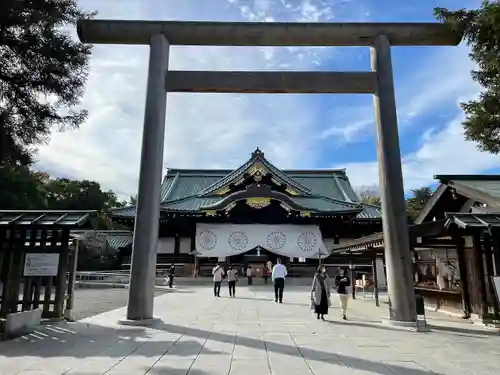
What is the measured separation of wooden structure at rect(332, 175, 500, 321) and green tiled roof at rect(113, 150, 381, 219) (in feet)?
31.0

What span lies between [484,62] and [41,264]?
9.89 m

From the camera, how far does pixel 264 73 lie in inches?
343

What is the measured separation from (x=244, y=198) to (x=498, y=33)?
55.3ft

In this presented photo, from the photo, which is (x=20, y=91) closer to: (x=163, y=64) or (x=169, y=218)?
(x=163, y=64)

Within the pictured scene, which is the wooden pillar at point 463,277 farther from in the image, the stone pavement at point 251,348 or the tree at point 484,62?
the tree at point 484,62

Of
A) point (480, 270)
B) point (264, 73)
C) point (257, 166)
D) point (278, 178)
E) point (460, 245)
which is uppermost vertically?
point (257, 166)

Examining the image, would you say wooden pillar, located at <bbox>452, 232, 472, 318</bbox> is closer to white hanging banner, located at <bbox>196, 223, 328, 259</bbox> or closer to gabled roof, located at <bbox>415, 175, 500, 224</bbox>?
gabled roof, located at <bbox>415, 175, 500, 224</bbox>

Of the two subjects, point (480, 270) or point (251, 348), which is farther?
point (480, 270)

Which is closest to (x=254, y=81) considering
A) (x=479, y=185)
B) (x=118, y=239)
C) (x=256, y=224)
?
(x=479, y=185)

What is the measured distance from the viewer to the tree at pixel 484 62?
6805 millimetres

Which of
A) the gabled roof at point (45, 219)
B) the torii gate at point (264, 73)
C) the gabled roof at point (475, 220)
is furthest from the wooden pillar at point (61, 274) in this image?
the gabled roof at point (475, 220)

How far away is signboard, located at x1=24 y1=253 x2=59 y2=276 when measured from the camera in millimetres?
7312

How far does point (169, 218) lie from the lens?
23.0m

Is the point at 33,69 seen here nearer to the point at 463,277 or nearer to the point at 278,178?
the point at 463,277
